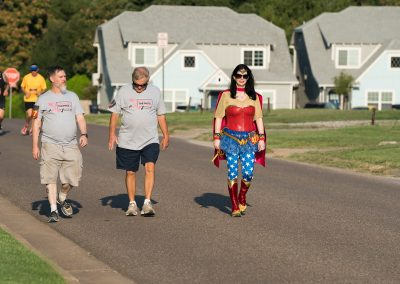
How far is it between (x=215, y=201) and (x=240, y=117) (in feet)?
7.43

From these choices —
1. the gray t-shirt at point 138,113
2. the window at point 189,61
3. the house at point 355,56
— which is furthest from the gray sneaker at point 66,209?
the house at point 355,56

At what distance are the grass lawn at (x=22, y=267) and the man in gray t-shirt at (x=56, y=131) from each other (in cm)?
285

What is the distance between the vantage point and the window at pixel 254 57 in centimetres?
8238

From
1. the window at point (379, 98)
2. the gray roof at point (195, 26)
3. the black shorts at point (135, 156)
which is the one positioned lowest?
the window at point (379, 98)

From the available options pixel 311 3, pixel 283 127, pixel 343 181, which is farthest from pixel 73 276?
pixel 311 3

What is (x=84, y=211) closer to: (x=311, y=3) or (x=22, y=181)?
(x=22, y=181)

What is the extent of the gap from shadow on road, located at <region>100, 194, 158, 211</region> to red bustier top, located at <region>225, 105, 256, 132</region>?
1.93 metres

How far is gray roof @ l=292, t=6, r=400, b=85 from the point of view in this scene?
81.6 metres

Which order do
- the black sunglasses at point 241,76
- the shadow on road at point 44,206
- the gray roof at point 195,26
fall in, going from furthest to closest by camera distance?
the gray roof at point 195,26, the shadow on road at point 44,206, the black sunglasses at point 241,76

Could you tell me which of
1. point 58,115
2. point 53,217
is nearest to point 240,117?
point 58,115

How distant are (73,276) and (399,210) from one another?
22.3ft

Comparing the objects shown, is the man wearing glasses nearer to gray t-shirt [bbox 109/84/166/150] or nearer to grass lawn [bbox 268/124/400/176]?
gray t-shirt [bbox 109/84/166/150]

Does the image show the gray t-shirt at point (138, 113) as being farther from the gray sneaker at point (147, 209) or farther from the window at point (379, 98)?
the window at point (379, 98)

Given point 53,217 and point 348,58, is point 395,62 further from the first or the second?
point 53,217
